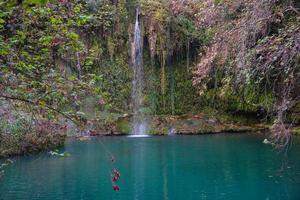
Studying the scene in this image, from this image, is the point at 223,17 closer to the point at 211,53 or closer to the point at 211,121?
the point at 211,53

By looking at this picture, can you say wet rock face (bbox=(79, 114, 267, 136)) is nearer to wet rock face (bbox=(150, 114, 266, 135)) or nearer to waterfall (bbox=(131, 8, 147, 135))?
wet rock face (bbox=(150, 114, 266, 135))

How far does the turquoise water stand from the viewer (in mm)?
8820

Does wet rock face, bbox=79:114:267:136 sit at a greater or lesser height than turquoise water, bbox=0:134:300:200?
greater

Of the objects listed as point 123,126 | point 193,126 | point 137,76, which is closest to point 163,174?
point 123,126

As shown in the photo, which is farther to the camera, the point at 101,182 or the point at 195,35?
the point at 195,35

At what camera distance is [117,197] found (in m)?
8.65

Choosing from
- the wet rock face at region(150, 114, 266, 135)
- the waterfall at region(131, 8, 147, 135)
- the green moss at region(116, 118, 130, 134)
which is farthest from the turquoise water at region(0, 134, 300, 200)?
the waterfall at region(131, 8, 147, 135)

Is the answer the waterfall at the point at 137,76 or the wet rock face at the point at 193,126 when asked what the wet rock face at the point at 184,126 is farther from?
the waterfall at the point at 137,76

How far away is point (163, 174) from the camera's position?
35.8ft

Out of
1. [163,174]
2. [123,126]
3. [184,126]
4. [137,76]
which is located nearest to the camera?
[163,174]

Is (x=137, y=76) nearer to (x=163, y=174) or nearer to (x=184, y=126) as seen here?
(x=184, y=126)

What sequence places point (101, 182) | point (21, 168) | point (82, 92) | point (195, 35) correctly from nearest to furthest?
1. point (82, 92)
2. point (101, 182)
3. point (21, 168)
4. point (195, 35)

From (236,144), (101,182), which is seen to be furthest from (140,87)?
(101,182)

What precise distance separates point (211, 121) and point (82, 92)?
17227 millimetres
